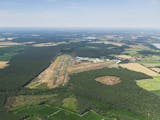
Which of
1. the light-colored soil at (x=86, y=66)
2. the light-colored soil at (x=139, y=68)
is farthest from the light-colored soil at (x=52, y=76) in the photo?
the light-colored soil at (x=139, y=68)

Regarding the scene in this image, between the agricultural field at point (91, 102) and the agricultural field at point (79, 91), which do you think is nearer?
the agricultural field at point (91, 102)

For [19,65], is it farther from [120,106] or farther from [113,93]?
[120,106]

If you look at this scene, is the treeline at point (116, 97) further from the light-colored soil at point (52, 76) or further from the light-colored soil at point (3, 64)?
the light-colored soil at point (3, 64)

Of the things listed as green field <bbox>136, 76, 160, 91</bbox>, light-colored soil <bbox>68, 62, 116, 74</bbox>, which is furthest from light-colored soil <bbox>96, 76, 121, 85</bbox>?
light-colored soil <bbox>68, 62, 116, 74</bbox>

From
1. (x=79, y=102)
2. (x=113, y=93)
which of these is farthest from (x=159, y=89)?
(x=79, y=102)

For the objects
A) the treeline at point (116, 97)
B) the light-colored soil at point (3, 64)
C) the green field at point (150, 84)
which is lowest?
the light-colored soil at point (3, 64)

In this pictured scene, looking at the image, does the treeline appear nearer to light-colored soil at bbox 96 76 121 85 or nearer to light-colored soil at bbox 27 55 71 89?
light-colored soil at bbox 96 76 121 85

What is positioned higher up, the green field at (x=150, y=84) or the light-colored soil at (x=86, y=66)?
the green field at (x=150, y=84)

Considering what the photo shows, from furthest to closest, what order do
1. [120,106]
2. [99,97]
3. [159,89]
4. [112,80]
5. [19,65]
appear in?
[19,65] → [112,80] → [159,89] → [99,97] → [120,106]
